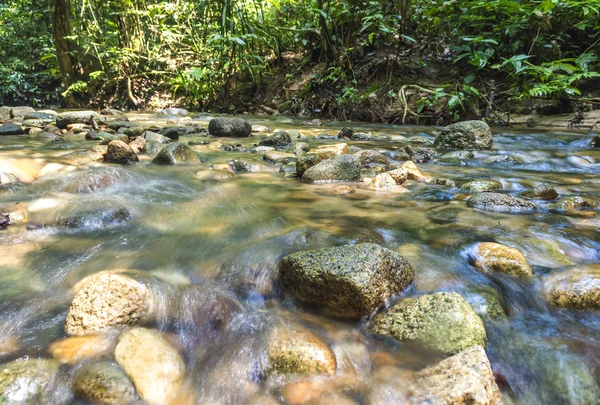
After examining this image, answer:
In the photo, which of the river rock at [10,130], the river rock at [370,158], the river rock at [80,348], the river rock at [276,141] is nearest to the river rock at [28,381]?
the river rock at [80,348]

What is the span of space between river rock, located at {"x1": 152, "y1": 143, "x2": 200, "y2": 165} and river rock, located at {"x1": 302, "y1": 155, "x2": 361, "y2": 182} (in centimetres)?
160

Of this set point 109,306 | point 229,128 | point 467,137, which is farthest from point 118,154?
point 467,137

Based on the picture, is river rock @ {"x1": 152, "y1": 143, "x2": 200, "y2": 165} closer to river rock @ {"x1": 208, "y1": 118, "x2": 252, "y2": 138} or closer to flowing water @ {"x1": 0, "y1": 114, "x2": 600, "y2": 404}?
flowing water @ {"x1": 0, "y1": 114, "x2": 600, "y2": 404}

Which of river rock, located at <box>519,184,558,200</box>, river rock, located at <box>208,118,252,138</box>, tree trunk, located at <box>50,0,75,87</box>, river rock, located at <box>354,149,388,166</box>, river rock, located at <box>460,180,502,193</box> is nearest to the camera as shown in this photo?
river rock, located at <box>519,184,558,200</box>

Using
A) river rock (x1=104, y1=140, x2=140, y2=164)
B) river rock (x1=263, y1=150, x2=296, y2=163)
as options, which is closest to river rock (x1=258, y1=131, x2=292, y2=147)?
river rock (x1=263, y1=150, x2=296, y2=163)

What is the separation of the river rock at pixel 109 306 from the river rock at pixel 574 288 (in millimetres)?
1836

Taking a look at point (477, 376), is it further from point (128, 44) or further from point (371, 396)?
point (128, 44)

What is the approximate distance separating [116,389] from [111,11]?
1422cm

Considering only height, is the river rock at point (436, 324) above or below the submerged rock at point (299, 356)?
above

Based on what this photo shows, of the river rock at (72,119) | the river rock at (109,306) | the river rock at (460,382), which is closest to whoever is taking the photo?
the river rock at (460,382)

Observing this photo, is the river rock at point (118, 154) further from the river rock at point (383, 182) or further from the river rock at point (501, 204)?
the river rock at point (501, 204)

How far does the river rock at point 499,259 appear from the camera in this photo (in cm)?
186

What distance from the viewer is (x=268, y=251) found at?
210 cm

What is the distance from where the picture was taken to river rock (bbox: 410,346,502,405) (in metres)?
1.11
